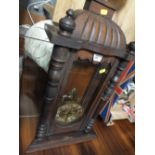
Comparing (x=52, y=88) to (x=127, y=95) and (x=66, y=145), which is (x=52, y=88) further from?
(x=127, y=95)

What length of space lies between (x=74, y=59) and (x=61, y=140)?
2.13 feet

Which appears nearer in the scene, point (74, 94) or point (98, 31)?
point (98, 31)

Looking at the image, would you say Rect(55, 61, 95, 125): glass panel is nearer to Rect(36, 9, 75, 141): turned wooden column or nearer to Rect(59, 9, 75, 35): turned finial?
Rect(36, 9, 75, 141): turned wooden column

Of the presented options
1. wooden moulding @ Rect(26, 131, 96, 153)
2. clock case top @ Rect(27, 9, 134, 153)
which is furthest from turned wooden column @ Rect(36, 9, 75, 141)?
wooden moulding @ Rect(26, 131, 96, 153)

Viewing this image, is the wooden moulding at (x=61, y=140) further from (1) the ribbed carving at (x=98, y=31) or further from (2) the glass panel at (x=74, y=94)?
(1) the ribbed carving at (x=98, y=31)

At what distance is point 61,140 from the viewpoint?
116cm

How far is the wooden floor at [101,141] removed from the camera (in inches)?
44.3

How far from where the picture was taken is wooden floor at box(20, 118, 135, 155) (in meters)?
1.12

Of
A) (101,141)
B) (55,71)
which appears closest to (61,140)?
(101,141)

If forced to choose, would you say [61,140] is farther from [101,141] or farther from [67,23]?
[67,23]
